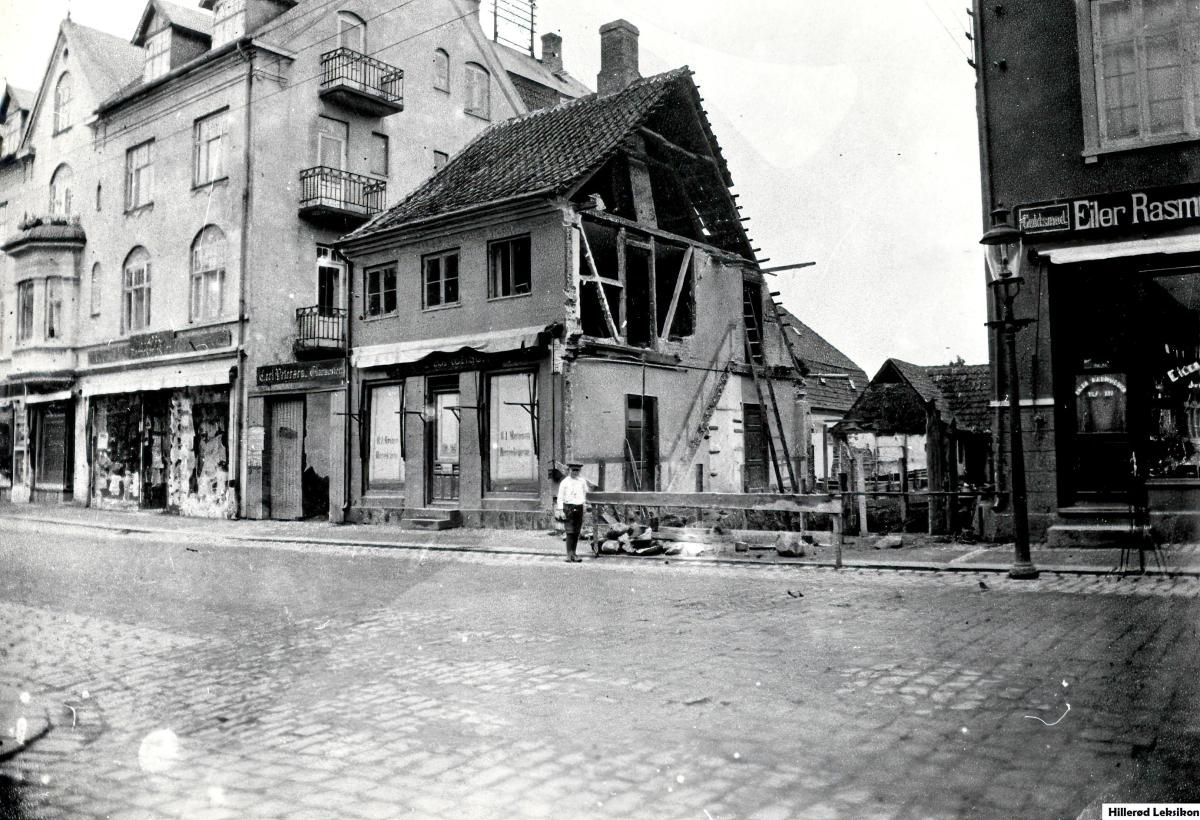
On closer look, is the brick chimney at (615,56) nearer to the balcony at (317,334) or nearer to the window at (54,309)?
the balcony at (317,334)

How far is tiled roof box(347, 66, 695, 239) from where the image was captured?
67.3 ft

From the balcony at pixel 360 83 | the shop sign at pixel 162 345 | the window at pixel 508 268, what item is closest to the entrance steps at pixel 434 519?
the window at pixel 508 268

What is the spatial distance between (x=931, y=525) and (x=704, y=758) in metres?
12.4

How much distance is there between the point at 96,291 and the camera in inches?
1088

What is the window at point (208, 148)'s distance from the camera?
2558 cm

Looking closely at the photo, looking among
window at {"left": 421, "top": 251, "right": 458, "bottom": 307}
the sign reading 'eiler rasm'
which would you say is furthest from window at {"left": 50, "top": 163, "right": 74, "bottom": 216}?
the sign reading 'eiler rasm'

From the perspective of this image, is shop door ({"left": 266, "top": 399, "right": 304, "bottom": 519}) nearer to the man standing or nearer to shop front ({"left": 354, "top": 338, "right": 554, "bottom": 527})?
shop front ({"left": 354, "top": 338, "right": 554, "bottom": 527})

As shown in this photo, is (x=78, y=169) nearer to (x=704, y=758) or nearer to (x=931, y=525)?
(x=931, y=525)

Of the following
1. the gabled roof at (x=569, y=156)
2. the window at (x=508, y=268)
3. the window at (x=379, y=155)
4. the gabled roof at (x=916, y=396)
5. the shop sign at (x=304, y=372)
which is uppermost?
the window at (x=379, y=155)

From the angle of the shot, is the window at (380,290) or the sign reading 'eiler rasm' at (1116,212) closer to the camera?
the sign reading 'eiler rasm' at (1116,212)

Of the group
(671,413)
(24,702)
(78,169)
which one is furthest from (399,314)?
(24,702)

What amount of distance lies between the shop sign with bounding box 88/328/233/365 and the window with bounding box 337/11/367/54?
8.61 m

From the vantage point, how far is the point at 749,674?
622 centimetres

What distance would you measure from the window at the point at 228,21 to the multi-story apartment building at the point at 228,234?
0.07 metres
